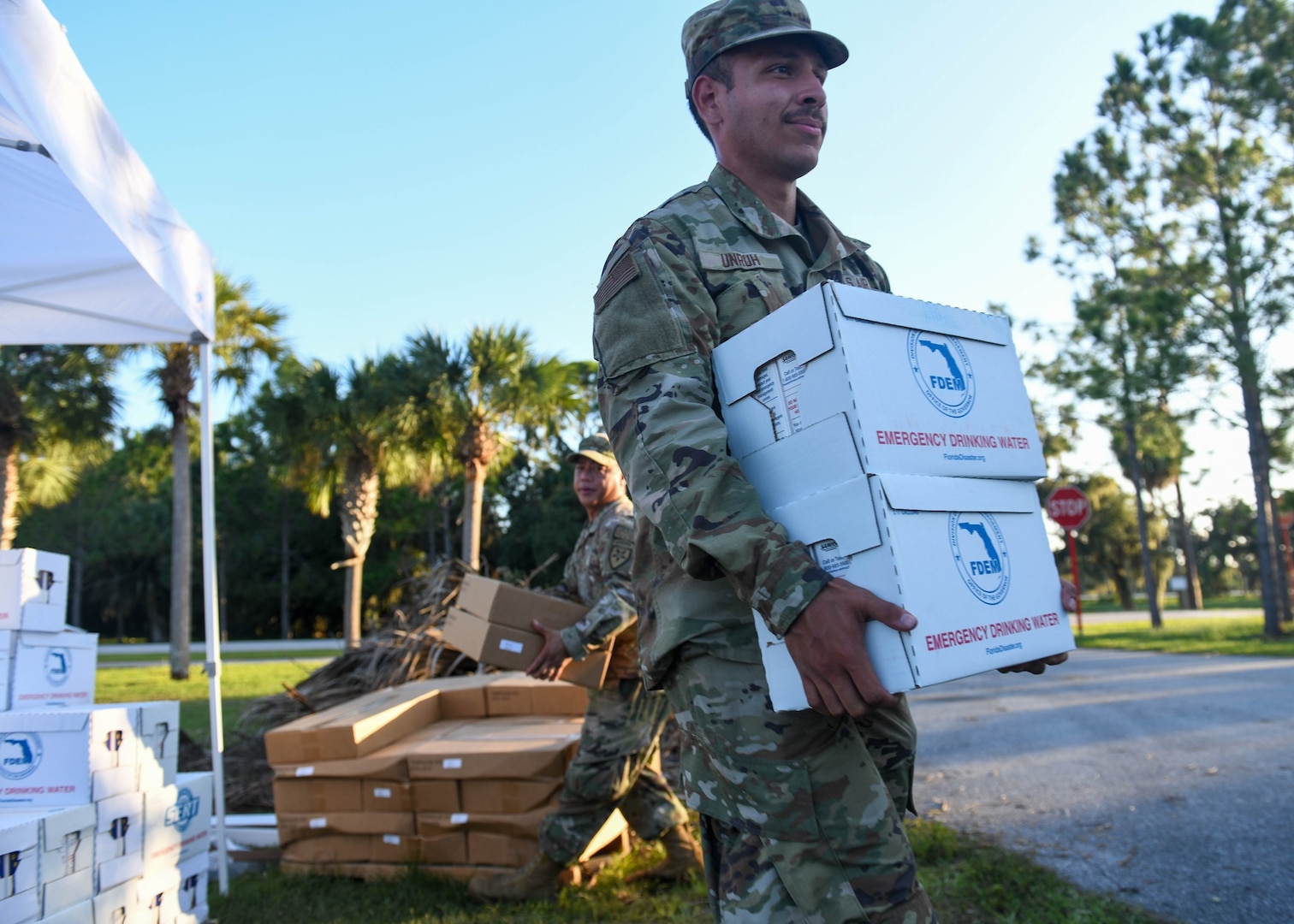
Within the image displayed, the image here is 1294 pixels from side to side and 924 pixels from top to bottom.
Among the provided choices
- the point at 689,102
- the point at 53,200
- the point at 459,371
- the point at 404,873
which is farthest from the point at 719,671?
the point at 459,371

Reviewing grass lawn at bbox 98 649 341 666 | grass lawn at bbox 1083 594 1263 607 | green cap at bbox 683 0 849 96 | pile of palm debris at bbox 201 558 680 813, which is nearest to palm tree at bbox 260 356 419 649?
grass lawn at bbox 98 649 341 666

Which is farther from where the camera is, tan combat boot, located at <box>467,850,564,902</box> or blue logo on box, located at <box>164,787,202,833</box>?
tan combat boot, located at <box>467,850,564,902</box>

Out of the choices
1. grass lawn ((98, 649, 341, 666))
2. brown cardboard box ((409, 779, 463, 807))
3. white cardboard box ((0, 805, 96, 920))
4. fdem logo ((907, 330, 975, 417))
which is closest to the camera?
fdem logo ((907, 330, 975, 417))

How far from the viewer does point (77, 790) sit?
3361 millimetres

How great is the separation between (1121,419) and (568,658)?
1866 cm

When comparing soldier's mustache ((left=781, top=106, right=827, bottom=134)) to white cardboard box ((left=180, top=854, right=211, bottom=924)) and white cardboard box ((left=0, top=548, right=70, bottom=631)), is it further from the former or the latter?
white cardboard box ((left=180, top=854, right=211, bottom=924))

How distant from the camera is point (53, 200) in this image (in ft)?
13.9

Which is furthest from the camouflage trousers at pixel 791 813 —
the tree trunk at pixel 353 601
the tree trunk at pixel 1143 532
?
the tree trunk at pixel 1143 532

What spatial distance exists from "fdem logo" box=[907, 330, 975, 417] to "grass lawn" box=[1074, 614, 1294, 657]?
42.7ft

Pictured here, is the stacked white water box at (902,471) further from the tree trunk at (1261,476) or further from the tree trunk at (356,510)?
the tree trunk at (1261,476)

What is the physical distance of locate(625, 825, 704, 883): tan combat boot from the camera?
4.33 meters

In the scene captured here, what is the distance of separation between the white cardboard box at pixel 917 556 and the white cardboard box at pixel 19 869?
2.60 metres

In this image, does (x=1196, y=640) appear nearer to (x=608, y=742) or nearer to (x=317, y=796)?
(x=608, y=742)

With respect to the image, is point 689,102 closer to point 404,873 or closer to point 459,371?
point 404,873
